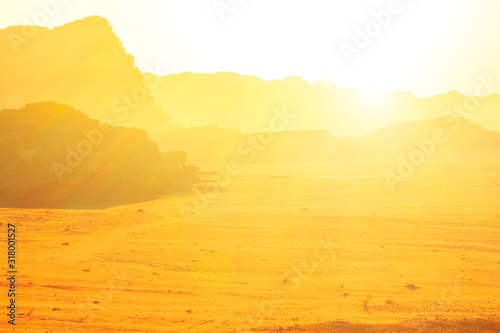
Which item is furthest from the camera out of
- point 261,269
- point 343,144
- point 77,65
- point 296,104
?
point 296,104

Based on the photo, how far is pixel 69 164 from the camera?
24562 mm

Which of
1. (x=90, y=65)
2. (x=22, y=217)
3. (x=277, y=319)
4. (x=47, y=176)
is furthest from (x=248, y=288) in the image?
(x=90, y=65)

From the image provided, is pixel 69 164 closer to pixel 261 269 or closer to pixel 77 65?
pixel 261 269

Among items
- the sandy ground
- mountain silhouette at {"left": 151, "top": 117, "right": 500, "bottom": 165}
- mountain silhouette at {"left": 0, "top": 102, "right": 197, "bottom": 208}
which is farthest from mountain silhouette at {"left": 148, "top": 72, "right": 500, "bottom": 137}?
the sandy ground

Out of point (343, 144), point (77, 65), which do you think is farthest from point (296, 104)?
point (77, 65)

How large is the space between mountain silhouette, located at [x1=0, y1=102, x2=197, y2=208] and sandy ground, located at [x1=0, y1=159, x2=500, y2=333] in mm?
6760

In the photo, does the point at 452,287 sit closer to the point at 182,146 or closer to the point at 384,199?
the point at 384,199

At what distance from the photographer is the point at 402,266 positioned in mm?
11008

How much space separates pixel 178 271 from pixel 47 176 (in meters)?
16.2

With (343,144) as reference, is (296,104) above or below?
above

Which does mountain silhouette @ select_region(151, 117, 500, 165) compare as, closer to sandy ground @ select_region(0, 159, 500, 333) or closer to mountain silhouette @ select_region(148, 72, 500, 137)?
sandy ground @ select_region(0, 159, 500, 333)

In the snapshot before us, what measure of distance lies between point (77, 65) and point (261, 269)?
65.3m

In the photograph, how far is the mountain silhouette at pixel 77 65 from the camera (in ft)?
212

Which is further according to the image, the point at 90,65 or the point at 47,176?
the point at 90,65
